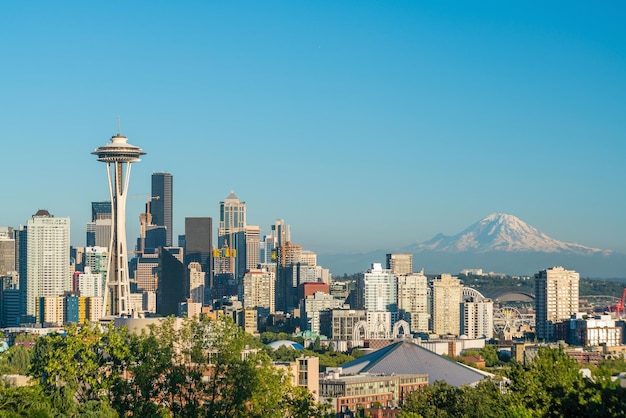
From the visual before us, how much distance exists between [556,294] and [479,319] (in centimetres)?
1107

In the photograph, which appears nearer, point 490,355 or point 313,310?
point 490,355

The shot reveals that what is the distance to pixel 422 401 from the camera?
5562 cm

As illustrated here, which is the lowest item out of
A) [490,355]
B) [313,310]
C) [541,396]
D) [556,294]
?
[490,355]

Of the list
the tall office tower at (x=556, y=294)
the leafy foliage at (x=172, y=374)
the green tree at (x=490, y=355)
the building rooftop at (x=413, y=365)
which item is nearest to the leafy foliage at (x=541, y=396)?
the leafy foliage at (x=172, y=374)

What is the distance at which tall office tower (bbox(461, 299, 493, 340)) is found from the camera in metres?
187

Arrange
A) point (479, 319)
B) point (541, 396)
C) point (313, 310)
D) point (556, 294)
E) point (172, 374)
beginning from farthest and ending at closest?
1. point (313, 310)
2. point (556, 294)
3. point (479, 319)
4. point (541, 396)
5. point (172, 374)

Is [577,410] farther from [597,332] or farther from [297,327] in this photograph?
[297,327]

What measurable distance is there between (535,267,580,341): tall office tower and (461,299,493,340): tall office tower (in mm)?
6322

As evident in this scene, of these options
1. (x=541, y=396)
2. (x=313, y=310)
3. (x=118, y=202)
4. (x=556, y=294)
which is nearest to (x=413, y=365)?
(x=118, y=202)

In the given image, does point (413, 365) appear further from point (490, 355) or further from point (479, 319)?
point (479, 319)

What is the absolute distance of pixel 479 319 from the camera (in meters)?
188

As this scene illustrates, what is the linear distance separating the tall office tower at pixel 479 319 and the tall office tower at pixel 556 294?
632 cm

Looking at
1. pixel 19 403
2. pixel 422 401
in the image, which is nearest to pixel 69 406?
pixel 19 403

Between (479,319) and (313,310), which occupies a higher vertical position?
(313,310)
